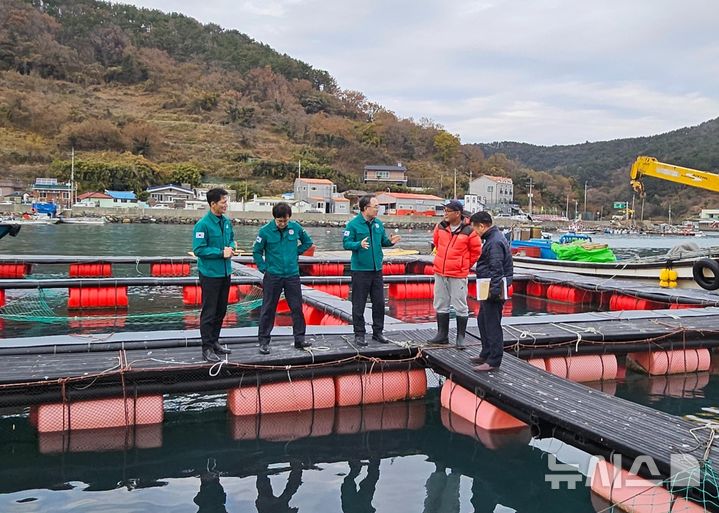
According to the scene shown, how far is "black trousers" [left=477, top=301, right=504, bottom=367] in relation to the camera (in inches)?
274

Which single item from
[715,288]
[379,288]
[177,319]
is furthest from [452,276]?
[715,288]

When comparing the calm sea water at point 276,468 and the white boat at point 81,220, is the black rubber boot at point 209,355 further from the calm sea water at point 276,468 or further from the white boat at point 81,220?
the white boat at point 81,220

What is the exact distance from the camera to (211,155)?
330ft

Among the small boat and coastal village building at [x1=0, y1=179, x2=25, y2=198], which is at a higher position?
coastal village building at [x1=0, y1=179, x2=25, y2=198]

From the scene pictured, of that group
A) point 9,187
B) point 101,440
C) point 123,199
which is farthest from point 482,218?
point 9,187

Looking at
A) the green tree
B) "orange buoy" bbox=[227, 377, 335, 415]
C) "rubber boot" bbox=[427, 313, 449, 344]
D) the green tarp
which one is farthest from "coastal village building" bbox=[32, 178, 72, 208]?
"rubber boot" bbox=[427, 313, 449, 344]

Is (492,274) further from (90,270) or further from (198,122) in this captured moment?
(198,122)

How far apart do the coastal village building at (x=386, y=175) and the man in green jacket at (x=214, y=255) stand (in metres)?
95.4

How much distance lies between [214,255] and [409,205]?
80480 millimetres

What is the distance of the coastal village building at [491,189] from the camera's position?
99.5m

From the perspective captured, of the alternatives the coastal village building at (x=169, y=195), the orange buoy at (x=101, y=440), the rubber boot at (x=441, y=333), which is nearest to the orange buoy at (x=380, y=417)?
the rubber boot at (x=441, y=333)

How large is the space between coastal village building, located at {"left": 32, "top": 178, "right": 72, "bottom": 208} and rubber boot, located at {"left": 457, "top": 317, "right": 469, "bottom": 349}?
7738cm

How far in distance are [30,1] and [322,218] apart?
124495mm

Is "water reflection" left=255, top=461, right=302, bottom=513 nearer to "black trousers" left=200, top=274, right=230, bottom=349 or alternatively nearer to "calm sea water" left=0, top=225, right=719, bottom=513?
"calm sea water" left=0, top=225, right=719, bottom=513
